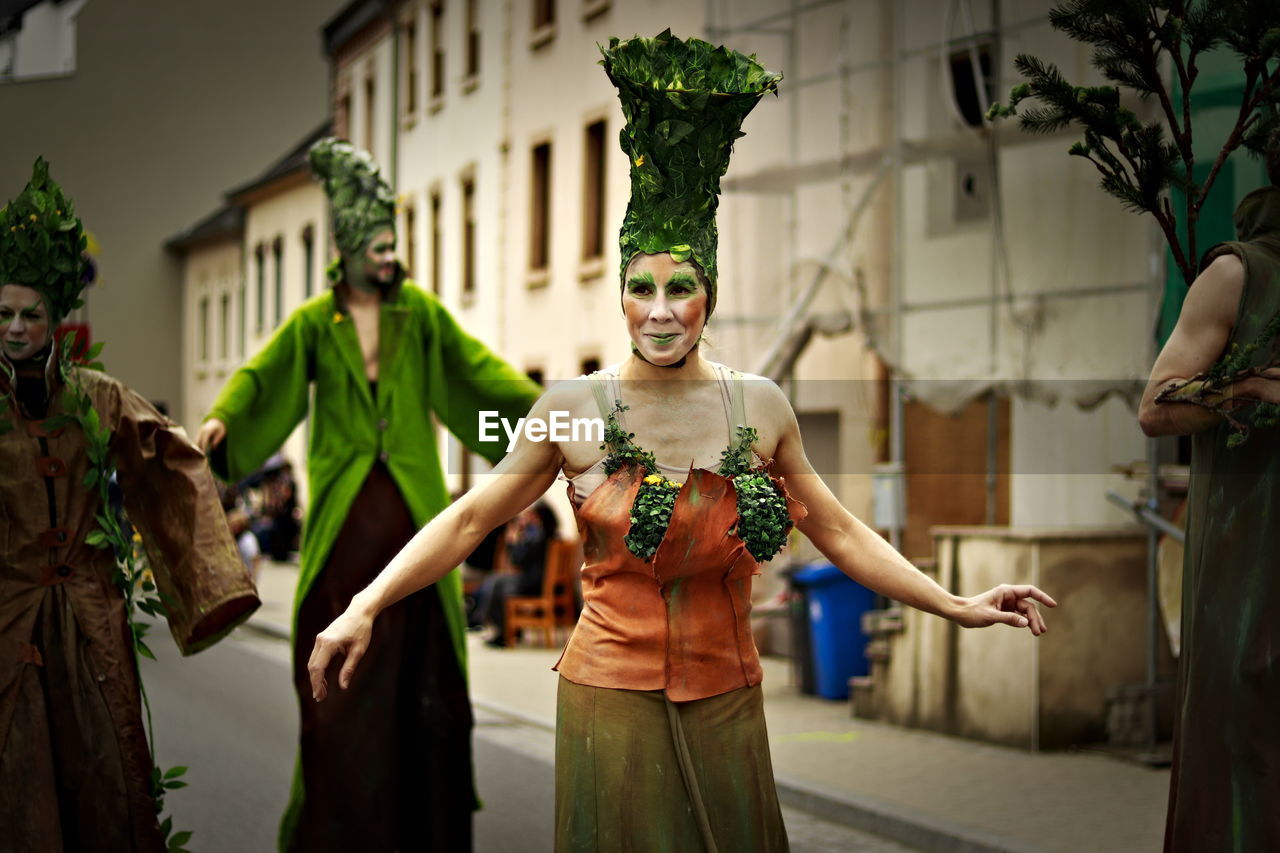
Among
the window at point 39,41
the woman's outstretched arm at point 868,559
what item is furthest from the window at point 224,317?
the woman's outstretched arm at point 868,559

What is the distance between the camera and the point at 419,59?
2905cm

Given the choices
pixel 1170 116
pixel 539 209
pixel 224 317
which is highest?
pixel 539 209

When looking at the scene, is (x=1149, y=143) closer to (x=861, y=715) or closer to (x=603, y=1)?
(x=861, y=715)

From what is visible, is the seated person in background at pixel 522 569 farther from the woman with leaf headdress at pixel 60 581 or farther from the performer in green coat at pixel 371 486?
the woman with leaf headdress at pixel 60 581

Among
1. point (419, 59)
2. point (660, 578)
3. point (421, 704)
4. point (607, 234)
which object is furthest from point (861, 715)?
point (419, 59)

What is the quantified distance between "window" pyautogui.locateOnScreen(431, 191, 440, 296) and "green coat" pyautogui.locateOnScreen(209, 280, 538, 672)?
21.8m

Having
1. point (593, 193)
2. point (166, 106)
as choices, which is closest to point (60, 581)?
point (166, 106)

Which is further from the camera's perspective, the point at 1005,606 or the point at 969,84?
the point at 969,84

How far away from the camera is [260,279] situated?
137 feet

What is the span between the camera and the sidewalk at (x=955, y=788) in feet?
25.9

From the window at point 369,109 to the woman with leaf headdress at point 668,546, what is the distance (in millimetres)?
28631

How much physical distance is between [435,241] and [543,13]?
6.29m

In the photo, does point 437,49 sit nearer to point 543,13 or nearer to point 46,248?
point 543,13

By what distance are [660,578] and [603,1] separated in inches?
703
